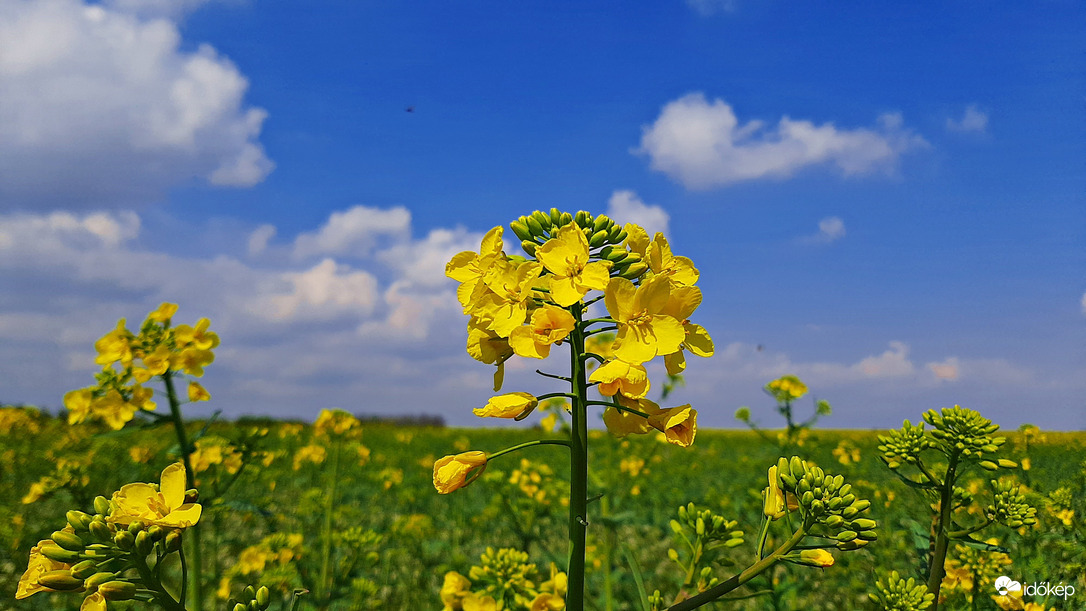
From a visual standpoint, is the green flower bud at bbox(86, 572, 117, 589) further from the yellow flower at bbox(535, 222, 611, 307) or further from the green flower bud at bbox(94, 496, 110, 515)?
the yellow flower at bbox(535, 222, 611, 307)

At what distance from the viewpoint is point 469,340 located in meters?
1.70

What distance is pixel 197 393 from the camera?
2969 millimetres

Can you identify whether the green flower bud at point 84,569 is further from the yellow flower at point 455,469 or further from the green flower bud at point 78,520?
the yellow flower at point 455,469

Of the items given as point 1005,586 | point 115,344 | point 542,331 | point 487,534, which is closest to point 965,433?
point 1005,586

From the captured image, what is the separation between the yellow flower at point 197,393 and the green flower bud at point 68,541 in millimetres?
1690

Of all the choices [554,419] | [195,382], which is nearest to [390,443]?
[554,419]

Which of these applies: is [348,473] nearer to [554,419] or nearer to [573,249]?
[554,419]

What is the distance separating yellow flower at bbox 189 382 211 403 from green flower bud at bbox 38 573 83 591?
1.73 meters

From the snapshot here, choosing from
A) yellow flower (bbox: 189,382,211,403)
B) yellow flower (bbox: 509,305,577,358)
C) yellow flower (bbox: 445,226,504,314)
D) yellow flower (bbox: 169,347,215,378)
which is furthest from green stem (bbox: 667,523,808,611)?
yellow flower (bbox: 169,347,215,378)

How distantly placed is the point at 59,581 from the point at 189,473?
1119 millimetres

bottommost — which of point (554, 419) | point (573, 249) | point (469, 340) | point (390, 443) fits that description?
point (390, 443)

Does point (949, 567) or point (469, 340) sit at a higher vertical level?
point (469, 340)

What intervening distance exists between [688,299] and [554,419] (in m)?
3.55

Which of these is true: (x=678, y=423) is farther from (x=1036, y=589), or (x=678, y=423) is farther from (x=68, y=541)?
(x=1036, y=589)
